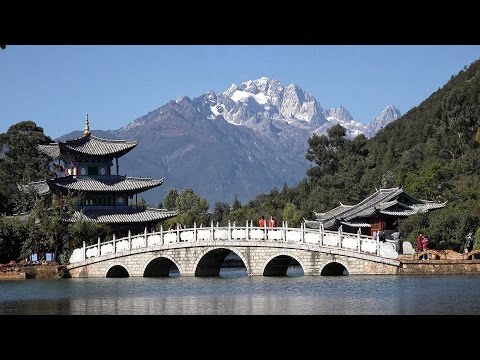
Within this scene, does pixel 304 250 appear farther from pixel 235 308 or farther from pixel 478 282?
pixel 235 308

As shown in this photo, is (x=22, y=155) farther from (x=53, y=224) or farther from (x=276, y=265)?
(x=276, y=265)

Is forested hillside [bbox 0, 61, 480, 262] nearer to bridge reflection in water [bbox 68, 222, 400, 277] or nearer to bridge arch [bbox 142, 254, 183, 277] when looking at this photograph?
bridge reflection in water [bbox 68, 222, 400, 277]

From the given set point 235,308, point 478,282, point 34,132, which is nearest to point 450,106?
point 34,132

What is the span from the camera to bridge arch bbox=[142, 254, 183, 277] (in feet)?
119

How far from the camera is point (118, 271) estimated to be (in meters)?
38.7

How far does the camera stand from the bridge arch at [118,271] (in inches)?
1464

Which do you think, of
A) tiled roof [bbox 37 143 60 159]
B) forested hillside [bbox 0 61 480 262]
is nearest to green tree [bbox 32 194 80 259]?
forested hillside [bbox 0 61 480 262]

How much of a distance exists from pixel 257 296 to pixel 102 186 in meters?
24.0

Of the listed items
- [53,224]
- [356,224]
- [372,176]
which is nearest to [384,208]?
[356,224]

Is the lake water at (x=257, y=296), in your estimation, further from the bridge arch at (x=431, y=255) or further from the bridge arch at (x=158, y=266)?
the bridge arch at (x=158, y=266)

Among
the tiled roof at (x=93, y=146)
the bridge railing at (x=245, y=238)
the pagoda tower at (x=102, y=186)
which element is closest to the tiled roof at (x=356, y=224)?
the pagoda tower at (x=102, y=186)

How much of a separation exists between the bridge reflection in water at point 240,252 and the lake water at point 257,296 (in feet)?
3.13
